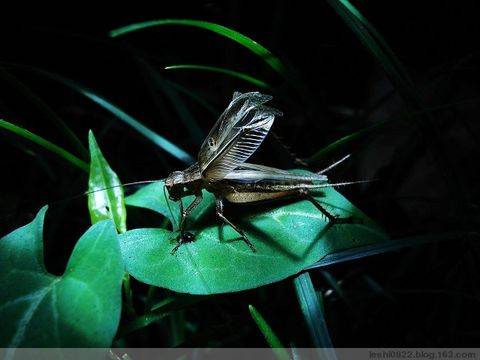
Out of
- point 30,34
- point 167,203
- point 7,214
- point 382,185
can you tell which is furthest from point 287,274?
point 30,34

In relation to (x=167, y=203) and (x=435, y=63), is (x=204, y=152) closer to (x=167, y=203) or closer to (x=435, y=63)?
(x=167, y=203)

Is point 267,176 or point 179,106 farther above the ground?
point 179,106

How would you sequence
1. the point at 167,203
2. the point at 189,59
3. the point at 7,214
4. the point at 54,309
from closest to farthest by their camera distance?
the point at 54,309 → the point at 167,203 → the point at 7,214 → the point at 189,59

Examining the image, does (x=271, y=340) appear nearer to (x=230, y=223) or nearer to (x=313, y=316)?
(x=313, y=316)

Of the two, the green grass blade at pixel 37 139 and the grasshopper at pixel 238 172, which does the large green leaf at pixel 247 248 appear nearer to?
the grasshopper at pixel 238 172

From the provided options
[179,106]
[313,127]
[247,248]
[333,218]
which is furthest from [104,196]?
[313,127]
